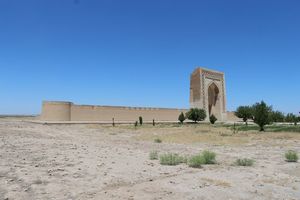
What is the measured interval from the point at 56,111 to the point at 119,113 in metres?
9.61

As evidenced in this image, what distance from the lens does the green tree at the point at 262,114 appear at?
26.4 meters

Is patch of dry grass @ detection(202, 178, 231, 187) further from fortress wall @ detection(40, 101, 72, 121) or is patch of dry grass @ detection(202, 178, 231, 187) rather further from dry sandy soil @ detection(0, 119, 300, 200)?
fortress wall @ detection(40, 101, 72, 121)

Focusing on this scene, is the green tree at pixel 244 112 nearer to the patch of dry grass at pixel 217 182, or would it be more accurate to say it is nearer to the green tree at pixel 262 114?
→ the green tree at pixel 262 114

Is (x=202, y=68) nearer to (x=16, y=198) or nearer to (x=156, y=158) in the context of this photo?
(x=156, y=158)

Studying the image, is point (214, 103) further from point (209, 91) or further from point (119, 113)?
point (119, 113)

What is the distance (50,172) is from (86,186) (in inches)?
59.5

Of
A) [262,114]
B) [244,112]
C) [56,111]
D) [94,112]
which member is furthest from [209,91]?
[262,114]

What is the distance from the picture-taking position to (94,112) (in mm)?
44719

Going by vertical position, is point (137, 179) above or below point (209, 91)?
below

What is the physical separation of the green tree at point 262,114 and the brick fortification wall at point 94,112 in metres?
23.4

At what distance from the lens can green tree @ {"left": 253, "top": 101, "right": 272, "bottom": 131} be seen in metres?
26.4

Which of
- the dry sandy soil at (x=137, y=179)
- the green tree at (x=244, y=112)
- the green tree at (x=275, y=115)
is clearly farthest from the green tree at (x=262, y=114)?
the dry sandy soil at (x=137, y=179)

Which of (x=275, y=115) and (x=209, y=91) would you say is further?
(x=209, y=91)

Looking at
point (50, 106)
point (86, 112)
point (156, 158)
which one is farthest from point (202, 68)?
point (156, 158)
